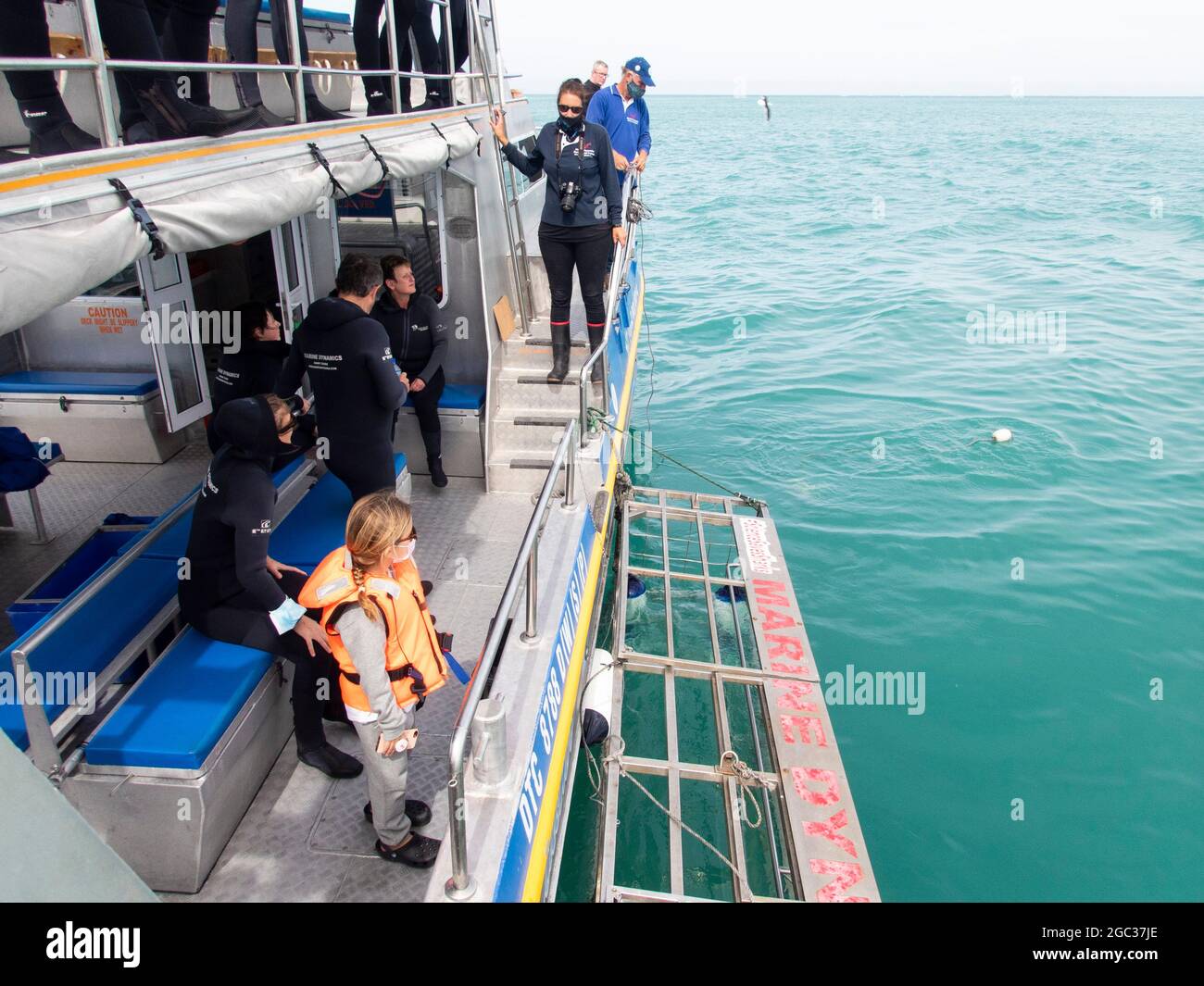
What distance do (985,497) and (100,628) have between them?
878cm

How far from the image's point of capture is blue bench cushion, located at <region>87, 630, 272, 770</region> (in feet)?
9.99

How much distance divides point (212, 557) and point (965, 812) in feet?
16.1

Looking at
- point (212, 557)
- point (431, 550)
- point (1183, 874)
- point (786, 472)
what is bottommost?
point (1183, 874)

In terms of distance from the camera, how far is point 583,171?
18.9ft

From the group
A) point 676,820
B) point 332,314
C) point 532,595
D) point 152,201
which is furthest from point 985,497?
point 152,201

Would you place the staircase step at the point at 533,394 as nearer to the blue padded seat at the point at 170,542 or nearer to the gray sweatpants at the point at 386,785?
the blue padded seat at the point at 170,542

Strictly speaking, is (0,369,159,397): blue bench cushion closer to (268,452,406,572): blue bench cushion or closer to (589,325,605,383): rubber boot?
(268,452,406,572): blue bench cushion

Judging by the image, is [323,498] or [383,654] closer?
[383,654]

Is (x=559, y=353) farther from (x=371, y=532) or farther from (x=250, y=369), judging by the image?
(x=371, y=532)

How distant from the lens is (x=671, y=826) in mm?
4445

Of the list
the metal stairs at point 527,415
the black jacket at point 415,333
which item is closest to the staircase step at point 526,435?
the metal stairs at point 527,415

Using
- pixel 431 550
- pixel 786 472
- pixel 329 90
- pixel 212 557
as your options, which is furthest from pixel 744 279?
pixel 212 557

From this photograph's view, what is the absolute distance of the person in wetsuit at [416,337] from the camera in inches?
216
